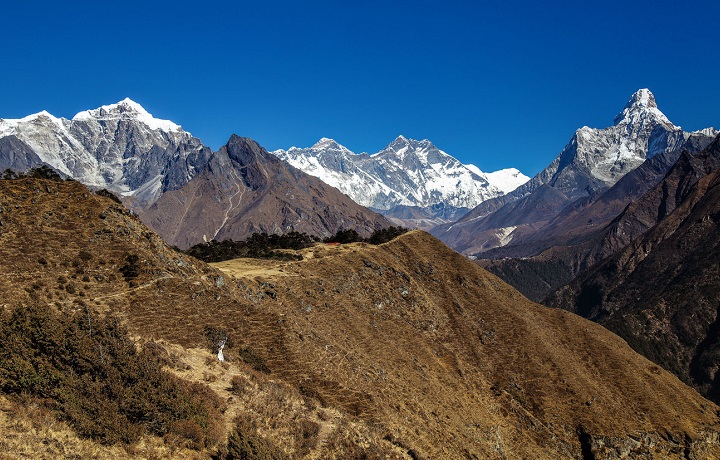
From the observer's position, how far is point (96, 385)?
858 inches

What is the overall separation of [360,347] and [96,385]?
28.4 meters

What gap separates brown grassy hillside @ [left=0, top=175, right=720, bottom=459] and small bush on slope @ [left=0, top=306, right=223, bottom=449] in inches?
52.3

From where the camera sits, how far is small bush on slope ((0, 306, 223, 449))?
20.3 metres

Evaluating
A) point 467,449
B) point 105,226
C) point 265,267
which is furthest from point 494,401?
point 105,226

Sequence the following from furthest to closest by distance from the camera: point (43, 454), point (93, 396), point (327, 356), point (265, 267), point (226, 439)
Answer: point (265, 267), point (327, 356), point (226, 439), point (93, 396), point (43, 454)

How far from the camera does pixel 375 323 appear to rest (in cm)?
5553


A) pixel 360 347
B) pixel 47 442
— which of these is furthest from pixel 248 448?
pixel 360 347

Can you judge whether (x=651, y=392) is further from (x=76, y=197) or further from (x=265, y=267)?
(x=76, y=197)

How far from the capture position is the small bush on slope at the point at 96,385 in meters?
20.3

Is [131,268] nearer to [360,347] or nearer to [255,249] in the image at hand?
[360,347]

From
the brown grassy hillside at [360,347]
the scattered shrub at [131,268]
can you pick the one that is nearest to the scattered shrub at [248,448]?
the brown grassy hillside at [360,347]

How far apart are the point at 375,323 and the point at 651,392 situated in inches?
1547

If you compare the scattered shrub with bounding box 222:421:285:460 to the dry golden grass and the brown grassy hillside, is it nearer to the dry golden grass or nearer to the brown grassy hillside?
the brown grassy hillside

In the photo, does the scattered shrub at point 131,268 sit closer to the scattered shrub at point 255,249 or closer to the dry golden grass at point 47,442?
the dry golden grass at point 47,442
